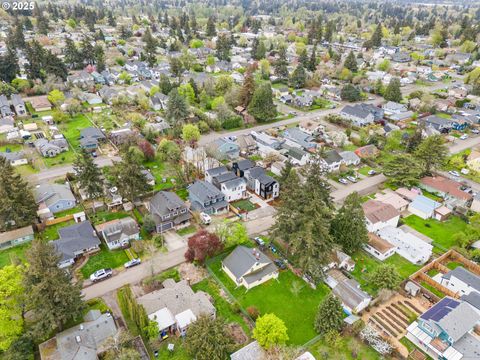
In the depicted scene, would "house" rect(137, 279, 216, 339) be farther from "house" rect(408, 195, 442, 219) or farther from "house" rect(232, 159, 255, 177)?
"house" rect(408, 195, 442, 219)

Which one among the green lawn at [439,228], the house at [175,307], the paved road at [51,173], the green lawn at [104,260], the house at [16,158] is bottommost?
the green lawn at [439,228]

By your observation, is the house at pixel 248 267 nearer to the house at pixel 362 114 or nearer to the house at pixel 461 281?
the house at pixel 461 281

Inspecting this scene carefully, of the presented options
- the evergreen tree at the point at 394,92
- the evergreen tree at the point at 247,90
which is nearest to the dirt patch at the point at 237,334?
the evergreen tree at the point at 247,90

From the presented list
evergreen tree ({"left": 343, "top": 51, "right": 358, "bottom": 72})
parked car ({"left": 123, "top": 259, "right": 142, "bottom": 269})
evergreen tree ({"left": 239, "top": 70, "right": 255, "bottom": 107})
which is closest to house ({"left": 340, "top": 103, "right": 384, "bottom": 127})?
evergreen tree ({"left": 239, "top": 70, "right": 255, "bottom": 107})

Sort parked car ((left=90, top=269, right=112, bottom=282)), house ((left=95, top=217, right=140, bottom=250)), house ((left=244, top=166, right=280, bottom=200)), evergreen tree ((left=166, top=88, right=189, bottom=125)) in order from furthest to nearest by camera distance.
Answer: evergreen tree ((left=166, top=88, right=189, bottom=125))
house ((left=244, top=166, right=280, bottom=200))
house ((left=95, top=217, right=140, bottom=250))
parked car ((left=90, top=269, right=112, bottom=282))

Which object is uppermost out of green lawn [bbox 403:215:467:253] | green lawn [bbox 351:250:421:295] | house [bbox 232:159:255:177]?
house [bbox 232:159:255:177]

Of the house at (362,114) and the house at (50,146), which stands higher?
the house at (50,146)

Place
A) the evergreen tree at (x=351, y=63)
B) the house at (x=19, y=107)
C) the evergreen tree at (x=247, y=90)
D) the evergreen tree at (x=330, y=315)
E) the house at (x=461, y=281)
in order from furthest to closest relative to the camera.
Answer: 1. the evergreen tree at (x=351, y=63)
2. the evergreen tree at (x=247, y=90)
3. the house at (x=19, y=107)
4. the house at (x=461, y=281)
5. the evergreen tree at (x=330, y=315)
